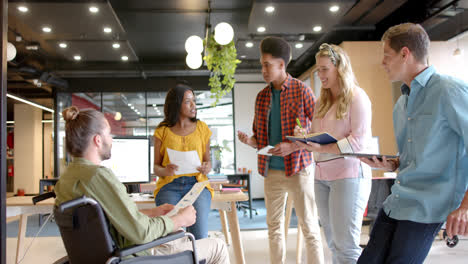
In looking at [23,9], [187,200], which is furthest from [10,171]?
[187,200]

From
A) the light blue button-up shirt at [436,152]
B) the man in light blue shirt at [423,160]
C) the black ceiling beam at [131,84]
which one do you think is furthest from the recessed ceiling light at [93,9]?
the light blue button-up shirt at [436,152]

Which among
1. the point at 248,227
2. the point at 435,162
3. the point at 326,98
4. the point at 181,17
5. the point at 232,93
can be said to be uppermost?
the point at 181,17

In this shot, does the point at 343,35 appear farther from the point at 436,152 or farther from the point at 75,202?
the point at 75,202

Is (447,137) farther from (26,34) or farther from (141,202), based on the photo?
(26,34)

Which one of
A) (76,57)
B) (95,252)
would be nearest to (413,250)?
(95,252)

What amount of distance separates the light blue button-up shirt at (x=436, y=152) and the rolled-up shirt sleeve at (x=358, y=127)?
46cm

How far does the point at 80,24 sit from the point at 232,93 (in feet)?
16.7

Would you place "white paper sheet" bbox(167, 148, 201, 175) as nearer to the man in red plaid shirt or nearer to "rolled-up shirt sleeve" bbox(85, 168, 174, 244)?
the man in red plaid shirt

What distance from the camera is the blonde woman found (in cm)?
196

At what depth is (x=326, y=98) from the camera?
223cm

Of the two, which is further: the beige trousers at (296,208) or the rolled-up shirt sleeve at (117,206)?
the beige trousers at (296,208)

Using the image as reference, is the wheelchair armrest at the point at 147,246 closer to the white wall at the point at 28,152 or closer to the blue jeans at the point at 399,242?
the blue jeans at the point at 399,242

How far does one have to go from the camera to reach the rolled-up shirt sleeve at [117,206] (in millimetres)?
1446

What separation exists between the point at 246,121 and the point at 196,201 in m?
7.75
